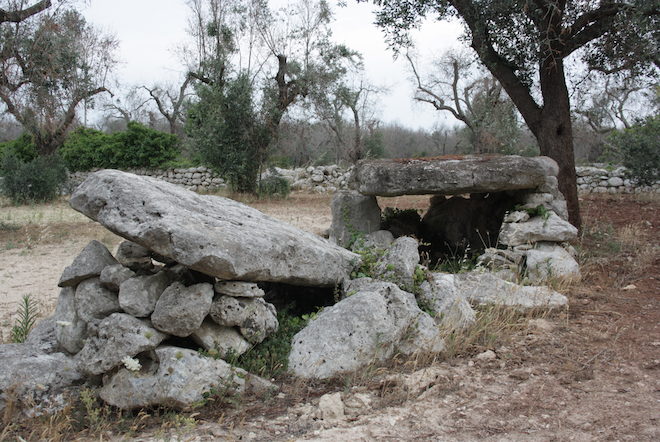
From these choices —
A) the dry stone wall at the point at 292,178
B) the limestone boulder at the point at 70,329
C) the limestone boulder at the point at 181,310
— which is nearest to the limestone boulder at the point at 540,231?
the limestone boulder at the point at 181,310

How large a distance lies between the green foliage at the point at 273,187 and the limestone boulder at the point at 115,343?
12419mm

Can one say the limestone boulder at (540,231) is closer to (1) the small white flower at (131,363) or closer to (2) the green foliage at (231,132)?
(1) the small white flower at (131,363)

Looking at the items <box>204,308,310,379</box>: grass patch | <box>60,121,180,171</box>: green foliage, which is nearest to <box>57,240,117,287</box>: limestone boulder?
<box>204,308,310,379</box>: grass patch

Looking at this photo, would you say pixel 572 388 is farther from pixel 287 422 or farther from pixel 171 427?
pixel 171 427

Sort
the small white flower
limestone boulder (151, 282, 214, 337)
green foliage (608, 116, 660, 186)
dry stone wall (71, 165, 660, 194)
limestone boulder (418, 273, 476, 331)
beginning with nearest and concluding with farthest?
the small white flower, limestone boulder (151, 282, 214, 337), limestone boulder (418, 273, 476, 331), green foliage (608, 116, 660, 186), dry stone wall (71, 165, 660, 194)

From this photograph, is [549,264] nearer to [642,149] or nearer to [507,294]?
[507,294]

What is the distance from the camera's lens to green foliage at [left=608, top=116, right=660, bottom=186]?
484 inches

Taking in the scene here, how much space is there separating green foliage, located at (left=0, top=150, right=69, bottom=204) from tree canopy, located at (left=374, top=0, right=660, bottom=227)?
38.9 feet

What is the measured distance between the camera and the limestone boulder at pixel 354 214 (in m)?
6.94

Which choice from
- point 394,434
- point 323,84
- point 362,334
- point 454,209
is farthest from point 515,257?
point 323,84

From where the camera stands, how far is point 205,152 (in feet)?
49.1

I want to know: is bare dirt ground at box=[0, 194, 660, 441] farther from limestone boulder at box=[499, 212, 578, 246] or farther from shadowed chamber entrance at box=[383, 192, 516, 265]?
shadowed chamber entrance at box=[383, 192, 516, 265]

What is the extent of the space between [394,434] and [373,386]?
1.92 ft

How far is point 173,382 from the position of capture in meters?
2.98
